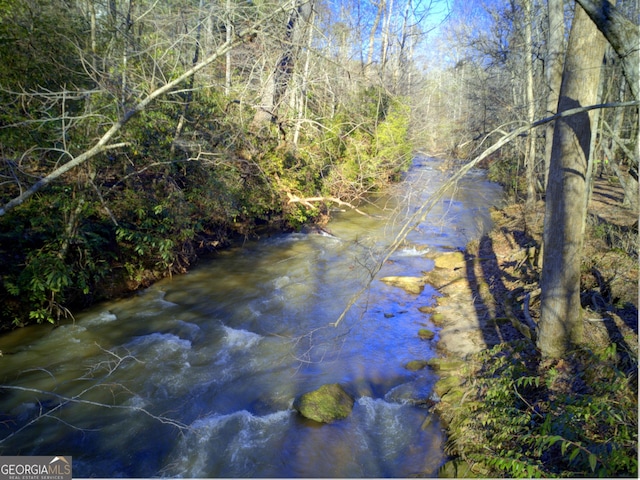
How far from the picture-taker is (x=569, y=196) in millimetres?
5645

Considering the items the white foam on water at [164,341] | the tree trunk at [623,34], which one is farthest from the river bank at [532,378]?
the white foam on water at [164,341]

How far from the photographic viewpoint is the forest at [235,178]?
4.71 metres

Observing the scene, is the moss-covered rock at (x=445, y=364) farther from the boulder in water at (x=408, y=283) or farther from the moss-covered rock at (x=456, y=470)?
the boulder in water at (x=408, y=283)

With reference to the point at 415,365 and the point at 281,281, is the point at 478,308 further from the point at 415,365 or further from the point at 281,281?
the point at 281,281

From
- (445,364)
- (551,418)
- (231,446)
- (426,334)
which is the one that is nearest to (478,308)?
(426,334)

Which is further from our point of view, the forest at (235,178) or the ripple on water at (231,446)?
the ripple on water at (231,446)

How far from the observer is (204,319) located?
355 inches

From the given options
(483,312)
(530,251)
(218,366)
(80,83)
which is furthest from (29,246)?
(530,251)

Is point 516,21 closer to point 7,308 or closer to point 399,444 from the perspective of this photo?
point 399,444

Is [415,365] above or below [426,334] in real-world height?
below

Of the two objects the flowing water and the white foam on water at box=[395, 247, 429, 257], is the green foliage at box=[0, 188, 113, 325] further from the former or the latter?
the white foam on water at box=[395, 247, 429, 257]

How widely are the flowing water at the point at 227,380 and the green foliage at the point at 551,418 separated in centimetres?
68

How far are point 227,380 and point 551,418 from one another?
4541mm

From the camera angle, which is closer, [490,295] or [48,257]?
[48,257]
